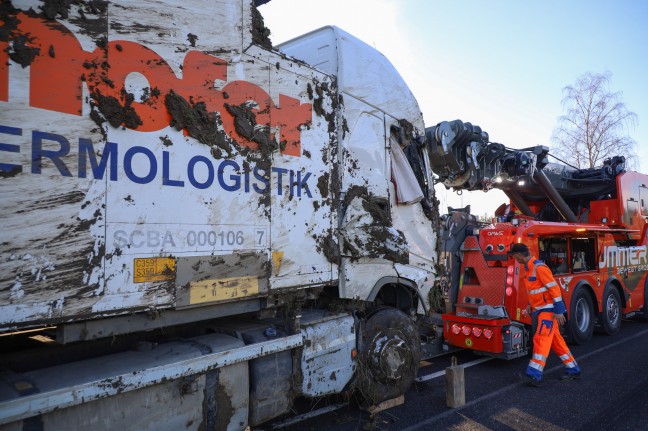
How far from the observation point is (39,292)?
2283mm

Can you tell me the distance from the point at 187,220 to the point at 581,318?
7412 millimetres

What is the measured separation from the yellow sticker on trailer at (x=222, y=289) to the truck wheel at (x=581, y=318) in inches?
242

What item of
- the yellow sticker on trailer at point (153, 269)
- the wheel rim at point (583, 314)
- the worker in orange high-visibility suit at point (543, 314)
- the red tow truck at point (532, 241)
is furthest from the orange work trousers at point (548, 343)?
the yellow sticker on trailer at point (153, 269)

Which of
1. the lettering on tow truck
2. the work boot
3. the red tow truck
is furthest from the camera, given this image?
the lettering on tow truck

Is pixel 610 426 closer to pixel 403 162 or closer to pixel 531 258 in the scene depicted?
pixel 531 258

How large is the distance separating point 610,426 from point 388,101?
3817 mm

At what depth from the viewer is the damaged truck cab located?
7.63 feet

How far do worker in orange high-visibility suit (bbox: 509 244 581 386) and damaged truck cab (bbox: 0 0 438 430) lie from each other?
6.21 ft

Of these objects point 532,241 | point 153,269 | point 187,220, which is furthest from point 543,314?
point 153,269

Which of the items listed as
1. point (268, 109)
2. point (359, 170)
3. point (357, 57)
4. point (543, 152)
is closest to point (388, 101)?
point (357, 57)

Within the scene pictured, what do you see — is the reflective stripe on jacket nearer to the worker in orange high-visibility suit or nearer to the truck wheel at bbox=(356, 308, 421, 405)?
the worker in orange high-visibility suit

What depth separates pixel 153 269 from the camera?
275cm

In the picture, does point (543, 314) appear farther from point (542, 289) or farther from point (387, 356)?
point (387, 356)

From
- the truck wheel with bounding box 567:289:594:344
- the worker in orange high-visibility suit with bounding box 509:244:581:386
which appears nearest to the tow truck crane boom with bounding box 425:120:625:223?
the worker in orange high-visibility suit with bounding box 509:244:581:386
